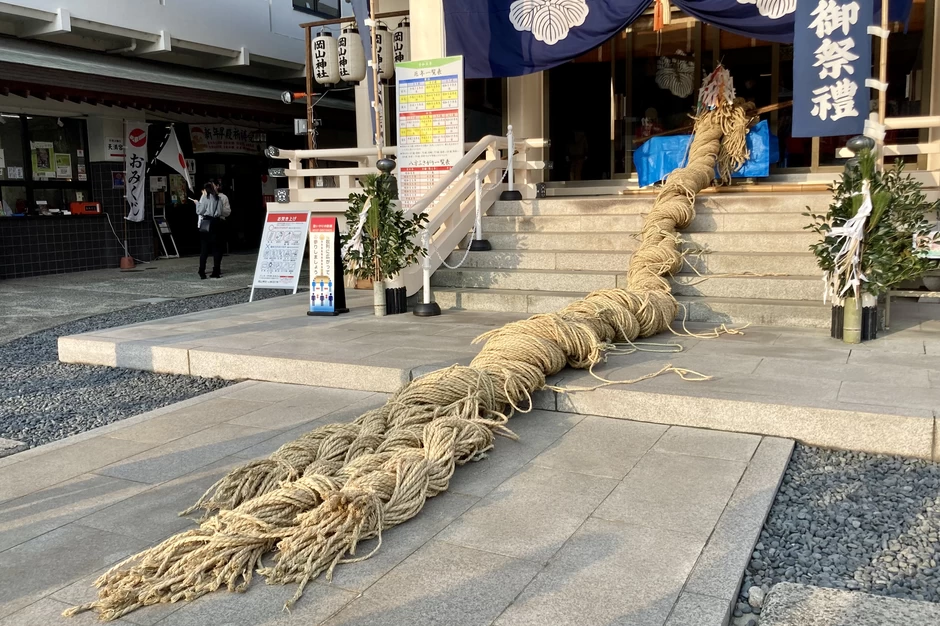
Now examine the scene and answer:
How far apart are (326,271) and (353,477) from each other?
4.36 m

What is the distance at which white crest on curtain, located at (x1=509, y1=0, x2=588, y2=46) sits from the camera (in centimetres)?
862

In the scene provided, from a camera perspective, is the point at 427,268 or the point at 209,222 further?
the point at 209,222

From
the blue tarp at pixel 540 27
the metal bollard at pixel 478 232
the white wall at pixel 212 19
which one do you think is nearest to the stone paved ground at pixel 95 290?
the white wall at pixel 212 19

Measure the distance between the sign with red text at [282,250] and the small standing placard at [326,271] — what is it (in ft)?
4.78

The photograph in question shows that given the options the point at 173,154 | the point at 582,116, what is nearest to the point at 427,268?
the point at 582,116

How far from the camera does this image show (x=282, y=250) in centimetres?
888

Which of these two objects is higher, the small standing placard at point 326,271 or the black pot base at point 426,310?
the small standing placard at point 326,271

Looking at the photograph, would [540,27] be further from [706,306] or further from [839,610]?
[839,610]

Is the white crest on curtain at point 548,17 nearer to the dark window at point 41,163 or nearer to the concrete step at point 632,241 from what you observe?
the concrete step at point 632,241

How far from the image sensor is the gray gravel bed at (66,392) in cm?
459

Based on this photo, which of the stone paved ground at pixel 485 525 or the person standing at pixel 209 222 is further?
the person standing at pixel 209 222

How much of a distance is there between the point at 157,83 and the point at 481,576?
11.9 metres

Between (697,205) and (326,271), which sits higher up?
(697,205)

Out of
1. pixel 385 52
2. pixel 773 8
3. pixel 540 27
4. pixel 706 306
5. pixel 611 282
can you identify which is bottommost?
pixel 706 306
